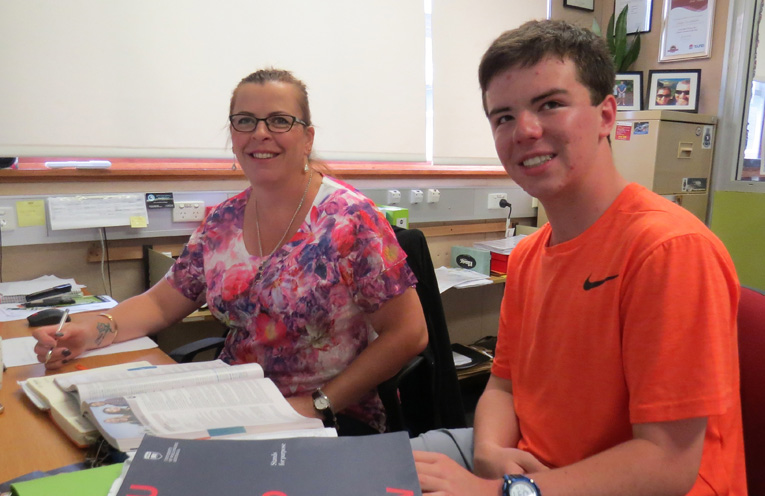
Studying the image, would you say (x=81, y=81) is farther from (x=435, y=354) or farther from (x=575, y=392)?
(x=575, y=392)

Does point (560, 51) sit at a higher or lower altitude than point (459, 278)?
higher

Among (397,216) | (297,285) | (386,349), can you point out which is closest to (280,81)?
(297,285)

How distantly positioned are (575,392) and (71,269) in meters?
1.84

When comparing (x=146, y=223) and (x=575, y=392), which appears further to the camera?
(x=146, y=223)

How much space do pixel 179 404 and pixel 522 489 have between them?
53 cm

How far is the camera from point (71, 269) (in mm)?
2027

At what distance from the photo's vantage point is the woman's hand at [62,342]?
119cm

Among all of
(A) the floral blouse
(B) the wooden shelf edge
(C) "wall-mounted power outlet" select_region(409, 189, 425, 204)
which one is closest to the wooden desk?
(A) the floral blouse

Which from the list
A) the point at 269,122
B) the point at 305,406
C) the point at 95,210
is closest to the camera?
the point at 305,406

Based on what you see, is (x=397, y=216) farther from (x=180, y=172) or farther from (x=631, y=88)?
(x=631, y=88)

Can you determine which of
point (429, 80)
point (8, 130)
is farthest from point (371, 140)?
point (8, 130)

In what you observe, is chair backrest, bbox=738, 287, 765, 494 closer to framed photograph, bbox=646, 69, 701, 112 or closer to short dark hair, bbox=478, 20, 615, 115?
short dark hair, bbox=478, 20, 615, 115

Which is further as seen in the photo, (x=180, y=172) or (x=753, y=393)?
(x=180, y=172)

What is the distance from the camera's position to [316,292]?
1.28 metres
